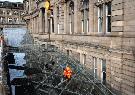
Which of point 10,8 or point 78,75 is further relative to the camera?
point 10,8

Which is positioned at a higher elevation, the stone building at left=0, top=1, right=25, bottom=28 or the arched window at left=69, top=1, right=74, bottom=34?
the stone building at left=0, top=1, right=25, bottom=28

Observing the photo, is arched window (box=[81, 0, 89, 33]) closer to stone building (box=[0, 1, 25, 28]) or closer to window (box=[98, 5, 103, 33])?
window (box=[98, 5, 103, 33])

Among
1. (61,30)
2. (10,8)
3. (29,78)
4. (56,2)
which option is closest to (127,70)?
(29,78)

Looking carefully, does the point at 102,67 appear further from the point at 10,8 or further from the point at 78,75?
the point at 10,8

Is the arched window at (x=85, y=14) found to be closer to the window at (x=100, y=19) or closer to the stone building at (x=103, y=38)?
the stone building at (x=103, y=38)

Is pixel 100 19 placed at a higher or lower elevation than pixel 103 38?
higher

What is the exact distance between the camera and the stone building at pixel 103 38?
65.7ft

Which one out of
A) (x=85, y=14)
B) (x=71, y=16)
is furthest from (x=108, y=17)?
(x=71, y=16)

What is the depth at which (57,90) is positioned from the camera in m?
22.4

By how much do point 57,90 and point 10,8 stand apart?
116798 mm

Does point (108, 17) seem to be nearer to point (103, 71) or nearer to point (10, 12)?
point (103, 71)

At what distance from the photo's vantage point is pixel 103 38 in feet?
77.1

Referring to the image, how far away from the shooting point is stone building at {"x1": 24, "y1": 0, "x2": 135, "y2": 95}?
20031mm

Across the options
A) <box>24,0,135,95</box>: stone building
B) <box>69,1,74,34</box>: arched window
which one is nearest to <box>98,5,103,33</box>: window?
<box>24,0,135,95</box>: stone building
